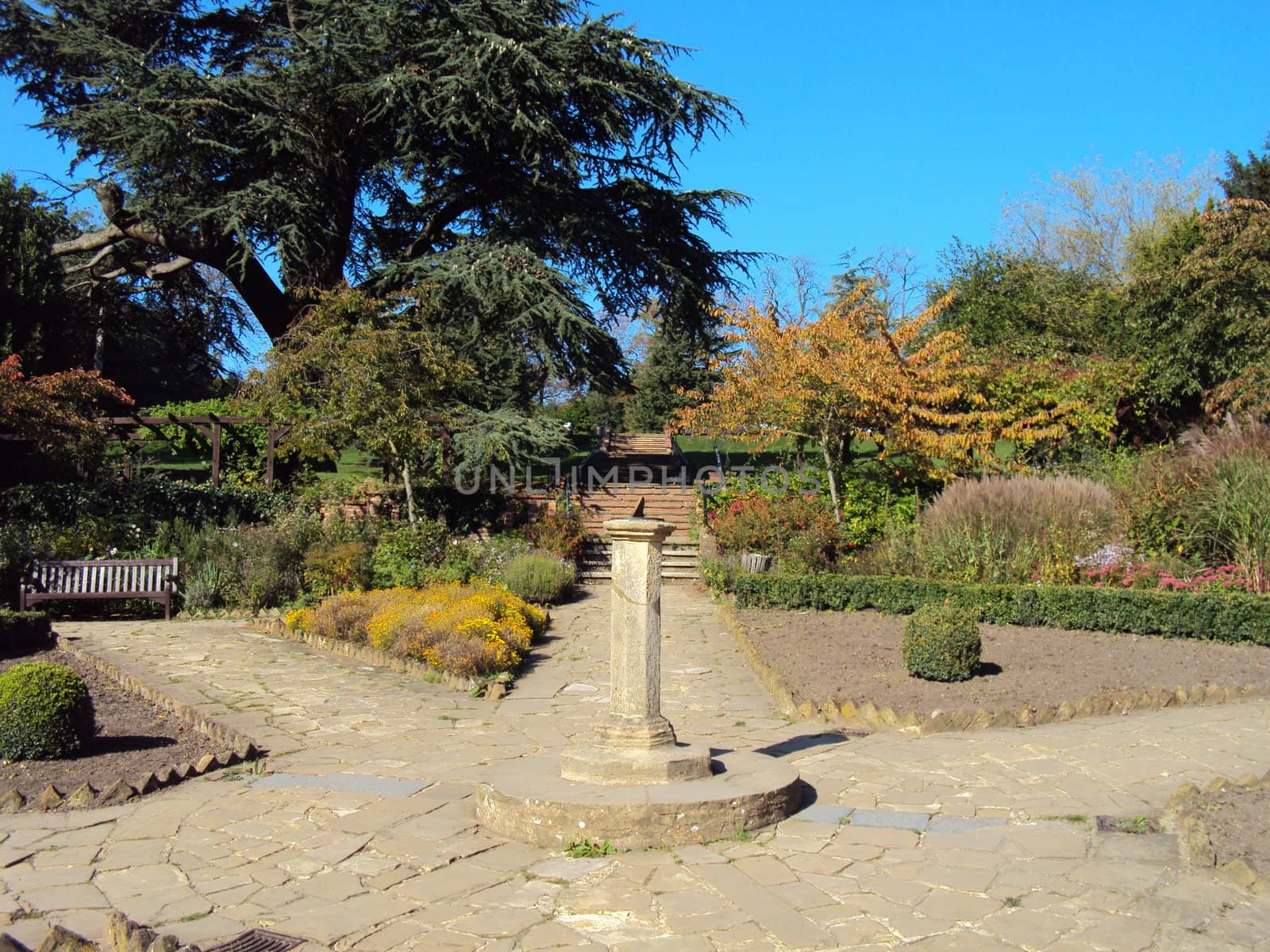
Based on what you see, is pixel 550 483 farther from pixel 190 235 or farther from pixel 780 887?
pixel 780 887

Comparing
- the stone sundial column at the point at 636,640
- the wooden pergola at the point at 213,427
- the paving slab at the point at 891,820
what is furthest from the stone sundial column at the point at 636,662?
the wooden pergola at the point at 213,427

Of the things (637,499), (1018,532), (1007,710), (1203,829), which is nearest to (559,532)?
(637,499)

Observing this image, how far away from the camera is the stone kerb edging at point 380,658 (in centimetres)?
958

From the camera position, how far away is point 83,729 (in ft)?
23.1

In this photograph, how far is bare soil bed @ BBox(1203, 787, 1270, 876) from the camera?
470 centimetres

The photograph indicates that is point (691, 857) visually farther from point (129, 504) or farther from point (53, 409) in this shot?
point (53, 409)

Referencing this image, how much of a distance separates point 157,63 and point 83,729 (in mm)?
18619

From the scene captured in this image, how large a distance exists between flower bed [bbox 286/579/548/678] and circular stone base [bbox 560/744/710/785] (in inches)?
160

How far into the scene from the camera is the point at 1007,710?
779 centimetres

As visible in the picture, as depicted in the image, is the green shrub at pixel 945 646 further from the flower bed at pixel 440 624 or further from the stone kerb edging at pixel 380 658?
the flower bed at pixel 440 624

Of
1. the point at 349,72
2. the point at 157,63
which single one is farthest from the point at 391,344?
the point at 157,63

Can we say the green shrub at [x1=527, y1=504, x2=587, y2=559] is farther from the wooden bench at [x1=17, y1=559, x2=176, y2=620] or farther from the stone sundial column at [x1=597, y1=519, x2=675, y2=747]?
the stone sundial column at [x1=597, y1=519, x2=675, y2=747]

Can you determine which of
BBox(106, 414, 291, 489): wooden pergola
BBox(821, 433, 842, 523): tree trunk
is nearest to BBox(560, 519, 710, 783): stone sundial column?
BBox(821, 433, 842, 523): tree trunk

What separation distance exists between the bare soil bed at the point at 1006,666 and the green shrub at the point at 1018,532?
149 cm
